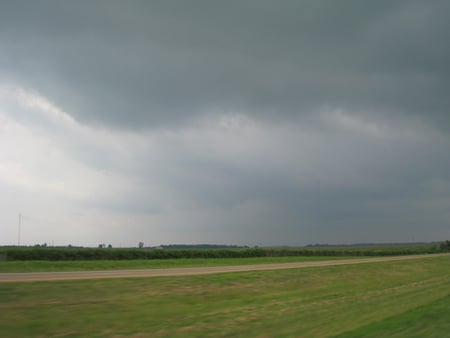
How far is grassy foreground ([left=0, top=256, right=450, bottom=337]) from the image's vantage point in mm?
11812

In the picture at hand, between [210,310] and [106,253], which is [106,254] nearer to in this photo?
[106,253]

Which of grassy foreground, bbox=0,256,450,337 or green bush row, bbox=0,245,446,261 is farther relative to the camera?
green bush row, bbox=0,245,446,261

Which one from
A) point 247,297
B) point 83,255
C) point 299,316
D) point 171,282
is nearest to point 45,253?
point 83,255

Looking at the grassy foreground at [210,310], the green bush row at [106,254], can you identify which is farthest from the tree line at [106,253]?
the grassy foreground at [210,310]

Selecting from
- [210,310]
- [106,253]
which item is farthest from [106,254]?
[210,310]

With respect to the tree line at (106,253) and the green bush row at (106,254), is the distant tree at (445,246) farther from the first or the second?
the green bush row at (106,254)

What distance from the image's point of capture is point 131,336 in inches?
434

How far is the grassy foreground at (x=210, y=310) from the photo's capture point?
38.8ft

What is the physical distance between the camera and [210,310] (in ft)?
50.9

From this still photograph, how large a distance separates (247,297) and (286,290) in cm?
386

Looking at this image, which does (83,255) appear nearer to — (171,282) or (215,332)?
(171,282)

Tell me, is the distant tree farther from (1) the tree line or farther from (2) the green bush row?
(2) the green bush row

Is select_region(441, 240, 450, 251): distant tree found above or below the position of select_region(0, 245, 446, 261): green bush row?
below

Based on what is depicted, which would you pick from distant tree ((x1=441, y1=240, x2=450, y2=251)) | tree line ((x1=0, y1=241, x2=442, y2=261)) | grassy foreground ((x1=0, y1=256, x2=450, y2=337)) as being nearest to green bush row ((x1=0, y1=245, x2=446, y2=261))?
tree line ((x1=0, y1=241, x2=442, y2=261))
